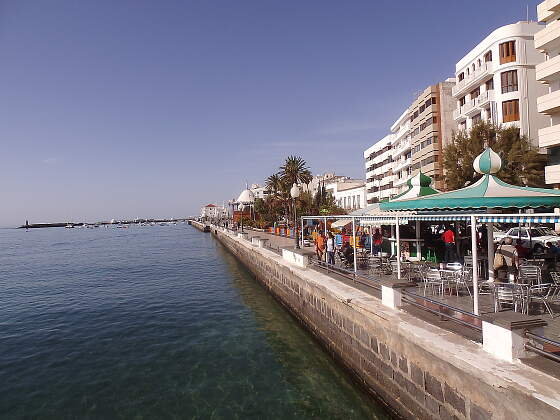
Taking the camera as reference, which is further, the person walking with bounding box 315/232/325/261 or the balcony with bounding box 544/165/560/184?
the balcony with bounding box 544/165/560/184

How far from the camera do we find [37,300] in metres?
21.9

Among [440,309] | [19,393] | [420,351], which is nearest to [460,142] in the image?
[440,309]

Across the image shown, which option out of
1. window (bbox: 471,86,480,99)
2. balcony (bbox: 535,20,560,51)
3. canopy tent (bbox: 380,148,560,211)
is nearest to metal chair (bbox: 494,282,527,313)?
canopy tent (bbox: 380,148,560,211)

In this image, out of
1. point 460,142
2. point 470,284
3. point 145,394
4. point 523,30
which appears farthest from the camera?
point 523,30

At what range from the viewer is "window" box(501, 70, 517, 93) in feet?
116

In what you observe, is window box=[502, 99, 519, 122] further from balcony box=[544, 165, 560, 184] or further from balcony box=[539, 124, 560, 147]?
balcony box=[544, 165, 560, 184]

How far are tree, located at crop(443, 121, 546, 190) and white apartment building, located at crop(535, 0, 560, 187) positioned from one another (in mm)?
1485

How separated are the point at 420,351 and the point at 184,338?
973cm

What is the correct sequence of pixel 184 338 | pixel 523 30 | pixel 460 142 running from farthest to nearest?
pixel 523 30
pixel 460 142
pixel 184 338

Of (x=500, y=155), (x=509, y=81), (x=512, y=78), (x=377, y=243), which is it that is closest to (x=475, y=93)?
(x=509, y=81)

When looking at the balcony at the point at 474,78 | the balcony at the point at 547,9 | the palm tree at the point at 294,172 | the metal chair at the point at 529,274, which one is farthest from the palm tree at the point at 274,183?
the metal chair at the point at 529,274

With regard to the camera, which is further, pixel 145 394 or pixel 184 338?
pixel 184 338

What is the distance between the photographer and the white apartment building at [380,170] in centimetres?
6969

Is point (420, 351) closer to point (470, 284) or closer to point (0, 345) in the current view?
point (470, 284)
